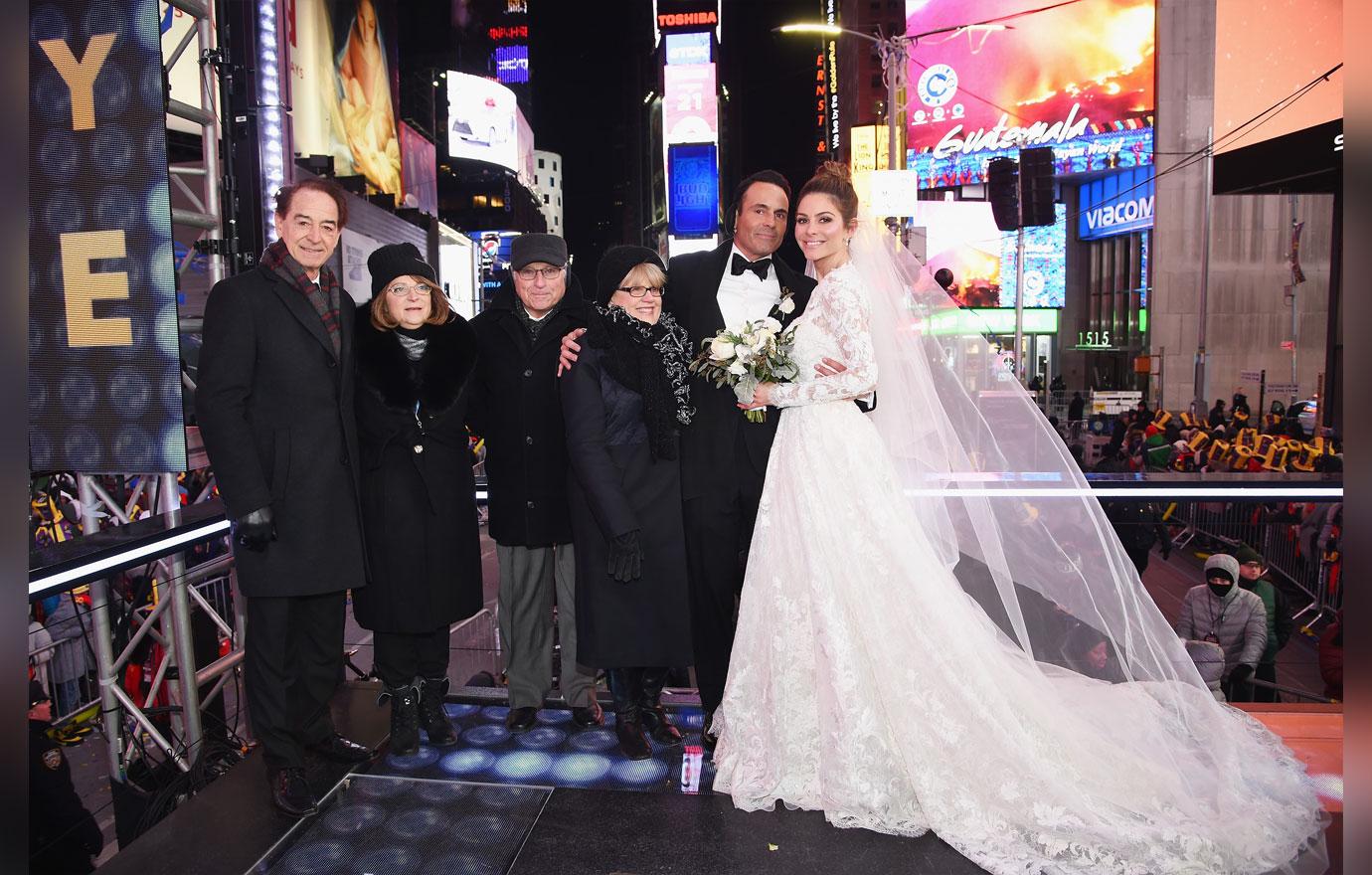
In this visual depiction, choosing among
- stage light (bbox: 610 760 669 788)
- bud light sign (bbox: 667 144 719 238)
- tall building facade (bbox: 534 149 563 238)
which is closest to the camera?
stage light (bbox: 610 760 669 788)

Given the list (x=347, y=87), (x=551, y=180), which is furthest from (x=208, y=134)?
(x=551, y=180)

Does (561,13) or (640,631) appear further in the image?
(561,13)

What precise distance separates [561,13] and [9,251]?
9188 centimetres

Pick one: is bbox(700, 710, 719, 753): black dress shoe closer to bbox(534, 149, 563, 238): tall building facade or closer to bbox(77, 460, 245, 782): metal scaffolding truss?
bbox(77, 460, 245, 782): metal scaffolding truss

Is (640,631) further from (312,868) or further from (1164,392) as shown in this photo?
(1164,392)

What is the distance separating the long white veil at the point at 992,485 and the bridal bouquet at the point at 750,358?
0.40 metres

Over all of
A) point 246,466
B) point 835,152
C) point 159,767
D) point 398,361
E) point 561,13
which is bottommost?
point 159,767

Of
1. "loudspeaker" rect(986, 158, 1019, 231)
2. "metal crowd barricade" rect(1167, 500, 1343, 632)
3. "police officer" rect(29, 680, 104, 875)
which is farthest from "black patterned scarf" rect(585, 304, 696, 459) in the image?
"loudspeaker" rect(986, 158, 1019, 231)

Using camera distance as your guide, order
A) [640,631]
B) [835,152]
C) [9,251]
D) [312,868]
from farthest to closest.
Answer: [835,152], [640,631], [312,868], [9,251]

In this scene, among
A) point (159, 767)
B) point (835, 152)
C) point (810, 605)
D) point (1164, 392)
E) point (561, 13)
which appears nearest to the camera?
point (810, 605)

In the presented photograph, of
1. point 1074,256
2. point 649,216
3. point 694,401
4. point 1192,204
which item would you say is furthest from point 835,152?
point 694,401

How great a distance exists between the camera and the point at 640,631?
3650 mm

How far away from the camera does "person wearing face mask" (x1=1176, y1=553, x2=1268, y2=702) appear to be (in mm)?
5766

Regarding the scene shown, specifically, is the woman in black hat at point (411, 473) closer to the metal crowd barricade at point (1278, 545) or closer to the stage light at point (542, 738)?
the stage light at point (542, 738)
